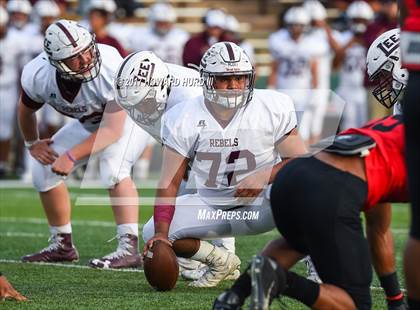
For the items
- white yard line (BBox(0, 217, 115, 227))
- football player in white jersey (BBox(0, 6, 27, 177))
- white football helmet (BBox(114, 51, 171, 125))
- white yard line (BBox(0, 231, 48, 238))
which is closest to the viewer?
white football helmet (BBox(114, 51, 171, 125))

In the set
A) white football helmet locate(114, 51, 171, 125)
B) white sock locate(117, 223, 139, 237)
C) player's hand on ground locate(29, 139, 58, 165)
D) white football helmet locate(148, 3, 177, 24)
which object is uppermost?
white football helmet locate(114, 51, 171, 125)

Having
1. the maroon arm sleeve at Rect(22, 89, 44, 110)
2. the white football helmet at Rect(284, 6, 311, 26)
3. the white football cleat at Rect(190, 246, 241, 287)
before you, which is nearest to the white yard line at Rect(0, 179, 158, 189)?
the white football helmet at Rect(284, 6, 311, 26)

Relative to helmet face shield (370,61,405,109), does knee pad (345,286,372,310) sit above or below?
below

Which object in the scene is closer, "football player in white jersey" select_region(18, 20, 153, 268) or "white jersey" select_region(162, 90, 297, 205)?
"white jersey" select_region(162, 90, 297, 205)

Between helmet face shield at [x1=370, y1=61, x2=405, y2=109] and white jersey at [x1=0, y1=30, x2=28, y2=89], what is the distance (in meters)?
7.19

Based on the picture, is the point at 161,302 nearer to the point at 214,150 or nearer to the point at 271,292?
the point at 214,150

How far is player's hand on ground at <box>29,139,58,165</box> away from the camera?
225 inches

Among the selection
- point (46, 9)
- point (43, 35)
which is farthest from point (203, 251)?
point (43, 35)

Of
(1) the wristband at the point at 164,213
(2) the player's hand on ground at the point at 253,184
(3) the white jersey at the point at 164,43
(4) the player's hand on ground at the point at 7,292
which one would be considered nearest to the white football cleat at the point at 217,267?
(2) the player's hand on ground at the point at 253,184

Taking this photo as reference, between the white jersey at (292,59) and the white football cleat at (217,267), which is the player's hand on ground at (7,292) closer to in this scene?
the white football cleat at (217,267)

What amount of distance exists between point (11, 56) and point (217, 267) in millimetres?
6960

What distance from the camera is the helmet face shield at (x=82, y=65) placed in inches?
215

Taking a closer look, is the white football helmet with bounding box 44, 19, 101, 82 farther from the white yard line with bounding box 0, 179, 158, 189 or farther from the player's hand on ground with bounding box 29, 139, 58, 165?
the white yard line with bounding box 0, 179, 158, 189

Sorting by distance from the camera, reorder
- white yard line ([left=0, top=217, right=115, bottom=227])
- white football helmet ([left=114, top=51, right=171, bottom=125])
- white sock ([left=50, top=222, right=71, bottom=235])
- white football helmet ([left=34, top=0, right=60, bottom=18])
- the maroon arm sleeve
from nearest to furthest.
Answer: white football helmet ([left=114, top=51, right=171, bottom=125]) < the maroon arm sleeve < white sock ([left=50, top=222, right=71, bottom=235]) < white yard line ([left=0, top=217, right=115, bottom=227]) < white football helmet ([left=34, top=0, right=60, bottom=18])
